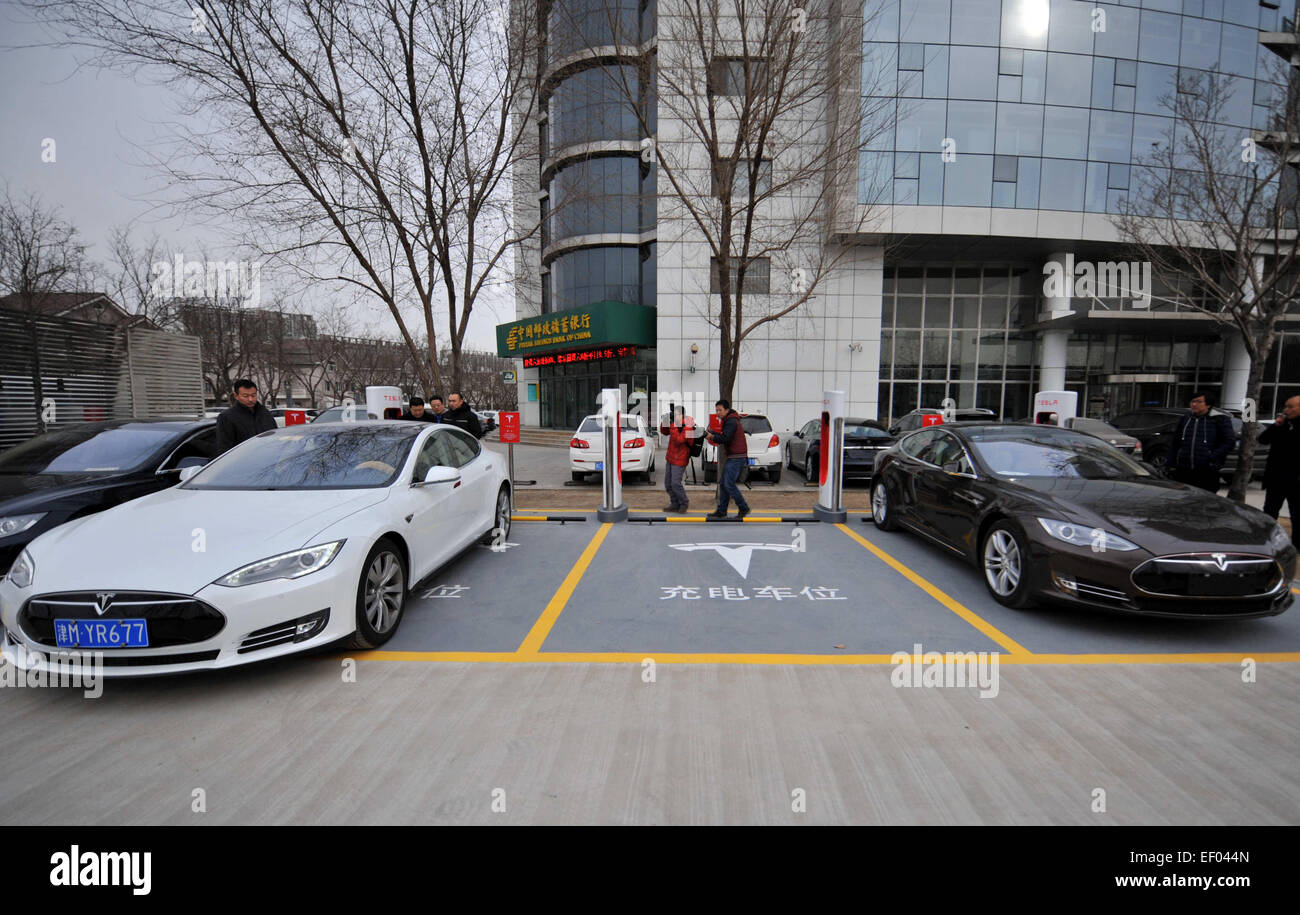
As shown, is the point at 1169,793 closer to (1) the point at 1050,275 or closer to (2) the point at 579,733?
(2) the point at 579,733

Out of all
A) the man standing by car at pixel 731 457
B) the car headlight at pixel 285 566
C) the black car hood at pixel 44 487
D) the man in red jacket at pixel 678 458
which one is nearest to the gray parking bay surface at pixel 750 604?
the man standing by car at pixel 731 457

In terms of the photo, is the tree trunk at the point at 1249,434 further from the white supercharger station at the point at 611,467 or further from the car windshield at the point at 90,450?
the car windshield at the point at 90,450

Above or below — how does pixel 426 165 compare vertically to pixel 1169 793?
above

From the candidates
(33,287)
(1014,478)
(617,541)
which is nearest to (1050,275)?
(1014,478)

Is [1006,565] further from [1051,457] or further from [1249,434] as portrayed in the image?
[1249,434]

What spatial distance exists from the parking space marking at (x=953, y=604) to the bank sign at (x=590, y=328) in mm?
15720

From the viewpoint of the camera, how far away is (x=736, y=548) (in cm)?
610

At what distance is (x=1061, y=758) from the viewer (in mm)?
2500

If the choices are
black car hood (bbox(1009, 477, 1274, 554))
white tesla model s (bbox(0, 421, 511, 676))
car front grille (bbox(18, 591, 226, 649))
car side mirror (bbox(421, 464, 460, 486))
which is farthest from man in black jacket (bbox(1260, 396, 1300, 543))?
car front grille (bbox(18, 591, 226, 649))

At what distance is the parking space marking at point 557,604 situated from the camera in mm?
3723

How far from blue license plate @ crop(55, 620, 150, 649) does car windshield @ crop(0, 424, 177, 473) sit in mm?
3051

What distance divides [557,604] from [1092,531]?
3.97m
